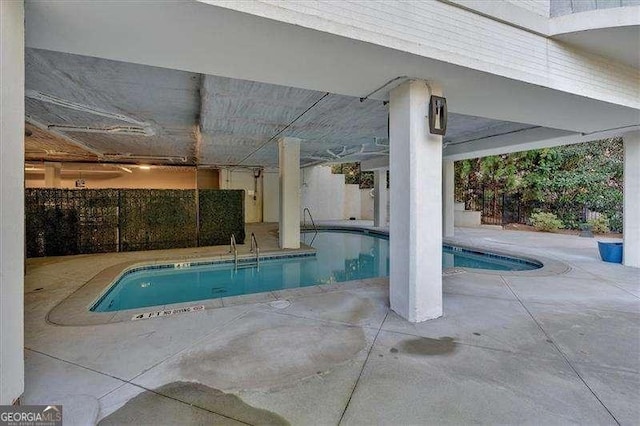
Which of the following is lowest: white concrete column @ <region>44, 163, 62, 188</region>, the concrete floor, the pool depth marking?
the concrete floor

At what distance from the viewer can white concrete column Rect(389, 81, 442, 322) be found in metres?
3.21

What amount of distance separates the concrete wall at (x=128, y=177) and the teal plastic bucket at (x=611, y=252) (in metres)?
14.9

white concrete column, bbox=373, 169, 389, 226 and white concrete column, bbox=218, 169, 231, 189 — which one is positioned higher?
white concrete column, bbox=218, 169, 231, 189

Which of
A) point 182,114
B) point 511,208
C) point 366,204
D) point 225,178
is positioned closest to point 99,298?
point 182,114

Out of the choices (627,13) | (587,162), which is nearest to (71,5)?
(627,13)

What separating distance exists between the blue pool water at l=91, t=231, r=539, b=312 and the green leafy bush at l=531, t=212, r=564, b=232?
5706 millimetres

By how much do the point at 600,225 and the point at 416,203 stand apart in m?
11.9

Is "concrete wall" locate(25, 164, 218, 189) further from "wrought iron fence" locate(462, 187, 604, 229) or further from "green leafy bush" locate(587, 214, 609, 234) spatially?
"green leafy bush" locate(587, 214, 609, 234)

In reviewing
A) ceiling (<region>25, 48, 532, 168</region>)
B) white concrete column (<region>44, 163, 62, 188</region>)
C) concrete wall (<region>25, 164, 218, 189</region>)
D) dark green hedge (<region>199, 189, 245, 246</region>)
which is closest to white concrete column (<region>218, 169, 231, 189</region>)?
concrete wall (<region>25, 164, 218, 189</region>)

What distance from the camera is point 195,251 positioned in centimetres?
777

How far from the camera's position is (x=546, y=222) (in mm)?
12062

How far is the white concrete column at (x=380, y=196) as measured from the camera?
13.4 metres

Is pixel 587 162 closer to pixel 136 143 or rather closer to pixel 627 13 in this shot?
pixel 627 13

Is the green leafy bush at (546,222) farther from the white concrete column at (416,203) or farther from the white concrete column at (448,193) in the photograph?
the white concrete column at (416,203)
